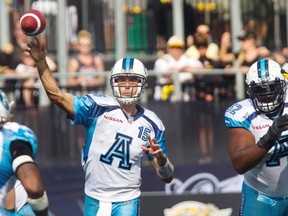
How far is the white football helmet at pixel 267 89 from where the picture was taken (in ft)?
27.1

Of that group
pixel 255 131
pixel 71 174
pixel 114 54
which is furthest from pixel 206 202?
pixel 114 54

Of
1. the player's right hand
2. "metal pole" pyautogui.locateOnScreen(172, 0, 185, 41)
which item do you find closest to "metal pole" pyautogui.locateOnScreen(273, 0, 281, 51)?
"metal pole" pyautogui.locateOnScreen(172, 0, 185, 41)

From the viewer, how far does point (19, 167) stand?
Result: 317 inches

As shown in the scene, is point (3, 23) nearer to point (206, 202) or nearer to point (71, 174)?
point (71, 174)

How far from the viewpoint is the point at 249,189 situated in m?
8.55

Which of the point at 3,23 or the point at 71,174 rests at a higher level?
the point at 3,23

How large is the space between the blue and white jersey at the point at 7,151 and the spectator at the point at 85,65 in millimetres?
5380

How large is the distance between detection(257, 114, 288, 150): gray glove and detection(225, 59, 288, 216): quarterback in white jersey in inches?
7.0

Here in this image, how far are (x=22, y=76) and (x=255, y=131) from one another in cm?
584

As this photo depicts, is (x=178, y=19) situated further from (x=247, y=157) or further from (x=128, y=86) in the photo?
(x=247, y=157)

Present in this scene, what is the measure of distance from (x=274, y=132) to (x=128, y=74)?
158cm

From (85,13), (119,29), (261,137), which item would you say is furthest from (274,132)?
(85,13)

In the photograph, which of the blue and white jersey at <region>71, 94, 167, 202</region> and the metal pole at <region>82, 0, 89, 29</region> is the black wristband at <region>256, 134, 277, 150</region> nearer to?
the blue and white jersey at <region>71, 94, 167, 202</region>

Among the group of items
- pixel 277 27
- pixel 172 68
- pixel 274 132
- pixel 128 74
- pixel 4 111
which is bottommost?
pixel 274 132
